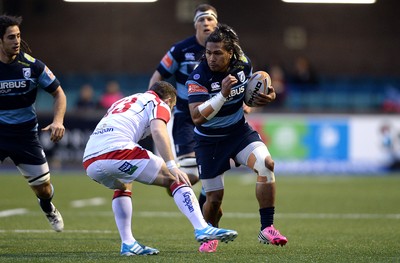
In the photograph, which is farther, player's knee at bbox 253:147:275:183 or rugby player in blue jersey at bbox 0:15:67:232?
rugby player in blue jersey at bbox 0:15:67:232

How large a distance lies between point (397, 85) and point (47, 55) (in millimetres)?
10681

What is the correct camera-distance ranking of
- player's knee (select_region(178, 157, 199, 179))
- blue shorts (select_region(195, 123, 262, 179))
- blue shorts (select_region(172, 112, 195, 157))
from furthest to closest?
blue shorts (select_region(172, 112, 195, 157)) → player's knee (select_region(178, 157, 199, 179)) → blue shorts (select_region(195, 123, 262, 179))

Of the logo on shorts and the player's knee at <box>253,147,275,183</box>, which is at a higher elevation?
the logo on shorts

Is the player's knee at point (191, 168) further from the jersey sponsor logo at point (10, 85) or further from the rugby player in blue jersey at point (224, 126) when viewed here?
the jersey sponsor logo at point (10, 85)

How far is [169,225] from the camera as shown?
35.2ft

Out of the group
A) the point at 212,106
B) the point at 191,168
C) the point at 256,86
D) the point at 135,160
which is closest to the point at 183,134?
the point at 191,168

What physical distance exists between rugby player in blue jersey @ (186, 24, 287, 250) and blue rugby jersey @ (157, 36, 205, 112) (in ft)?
5.29

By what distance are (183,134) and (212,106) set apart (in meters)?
2.35

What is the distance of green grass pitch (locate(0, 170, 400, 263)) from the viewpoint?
7570 millimetres

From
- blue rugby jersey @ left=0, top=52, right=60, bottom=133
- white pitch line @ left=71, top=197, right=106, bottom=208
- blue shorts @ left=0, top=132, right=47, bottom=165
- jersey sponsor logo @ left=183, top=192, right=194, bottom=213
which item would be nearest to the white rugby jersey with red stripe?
jersey sponsor logo @ left=183, top=192, right=194, bottom=213

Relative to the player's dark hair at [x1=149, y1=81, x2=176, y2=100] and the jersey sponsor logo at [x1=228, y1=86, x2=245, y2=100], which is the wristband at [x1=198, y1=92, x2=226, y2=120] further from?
the player's dark hair at [x1=149, y1=81, x2=176, y2=100]

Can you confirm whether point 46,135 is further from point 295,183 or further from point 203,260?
point 203,260

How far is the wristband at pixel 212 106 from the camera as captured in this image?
305 inches

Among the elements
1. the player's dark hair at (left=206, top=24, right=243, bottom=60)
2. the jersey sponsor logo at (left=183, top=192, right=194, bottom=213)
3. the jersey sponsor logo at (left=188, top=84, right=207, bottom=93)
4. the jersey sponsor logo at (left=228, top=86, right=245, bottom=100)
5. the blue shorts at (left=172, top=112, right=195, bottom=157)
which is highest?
the player's dark hair at (left=206, top=24, right=243, bottom=60)
